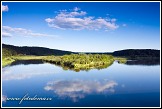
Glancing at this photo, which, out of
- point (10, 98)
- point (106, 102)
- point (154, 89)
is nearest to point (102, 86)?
point (154, 89)

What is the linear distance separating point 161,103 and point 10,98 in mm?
8011

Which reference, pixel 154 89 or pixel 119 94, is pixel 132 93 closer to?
pixel 119 94

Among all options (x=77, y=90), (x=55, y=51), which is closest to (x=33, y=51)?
(x=55, y=51)

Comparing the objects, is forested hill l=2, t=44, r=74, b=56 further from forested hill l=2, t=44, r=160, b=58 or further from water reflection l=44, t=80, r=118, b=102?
water reflection l=44, t=80, r=118, b=102

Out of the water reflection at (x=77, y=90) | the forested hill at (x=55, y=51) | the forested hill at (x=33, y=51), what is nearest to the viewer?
the water reflection at (x=77, y=90)

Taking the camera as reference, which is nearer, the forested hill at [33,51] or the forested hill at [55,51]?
the forested hill at [55,51]

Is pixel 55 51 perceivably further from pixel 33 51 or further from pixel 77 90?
pixel 77 90

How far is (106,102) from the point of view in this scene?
41.9ft

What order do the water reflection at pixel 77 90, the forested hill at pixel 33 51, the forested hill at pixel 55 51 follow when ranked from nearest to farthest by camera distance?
the water reflection at pixel 77 90, the forested hill at pixel 55 51, the forested hill at pixel 33 51

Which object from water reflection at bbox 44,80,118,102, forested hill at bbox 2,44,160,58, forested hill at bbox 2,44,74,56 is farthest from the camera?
forested hill at bbox 2,44,74,56

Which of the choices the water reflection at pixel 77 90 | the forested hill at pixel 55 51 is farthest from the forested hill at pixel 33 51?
the water reflection at pixel 77 90

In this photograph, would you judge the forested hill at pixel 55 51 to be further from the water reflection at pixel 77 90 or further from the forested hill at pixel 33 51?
the water reflection at pixel 77 90

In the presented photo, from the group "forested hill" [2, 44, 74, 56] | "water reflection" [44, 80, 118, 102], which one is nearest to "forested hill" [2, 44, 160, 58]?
"forested hill" [2, 44, 74, 56]

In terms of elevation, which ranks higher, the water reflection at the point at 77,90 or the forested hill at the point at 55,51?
the forested hill at the point at 55,51
